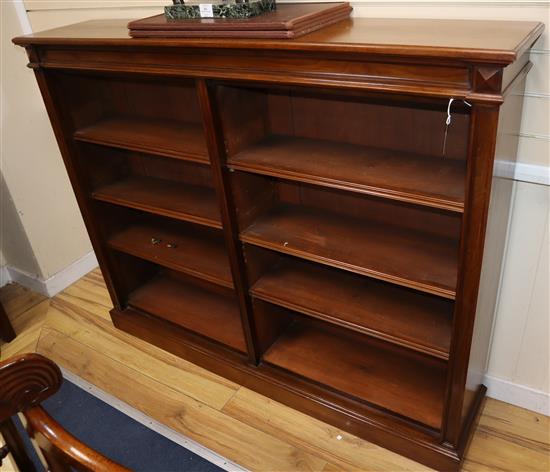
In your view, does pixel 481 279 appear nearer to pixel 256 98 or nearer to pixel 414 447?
pixel 414 447

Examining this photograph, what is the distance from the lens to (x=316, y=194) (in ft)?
5.78

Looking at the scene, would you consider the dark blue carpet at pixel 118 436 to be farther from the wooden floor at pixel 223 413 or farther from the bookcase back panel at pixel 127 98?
the bookcase back panel at pixel 127 98

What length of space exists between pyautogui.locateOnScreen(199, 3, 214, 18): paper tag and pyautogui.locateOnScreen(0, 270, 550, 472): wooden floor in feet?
4.41

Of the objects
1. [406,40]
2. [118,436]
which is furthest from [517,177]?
[118,436]

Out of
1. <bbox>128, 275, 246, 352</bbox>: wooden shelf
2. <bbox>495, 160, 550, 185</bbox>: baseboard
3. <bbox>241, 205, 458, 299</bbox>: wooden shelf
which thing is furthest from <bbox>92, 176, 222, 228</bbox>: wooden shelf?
<bbox>495, 160, 550, 185</bbox>: baseboard

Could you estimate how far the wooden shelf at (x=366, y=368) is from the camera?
1.73 m

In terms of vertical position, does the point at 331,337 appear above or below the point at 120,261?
below

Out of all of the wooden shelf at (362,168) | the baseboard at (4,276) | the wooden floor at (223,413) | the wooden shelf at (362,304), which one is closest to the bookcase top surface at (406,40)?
the wooden shelf at (362,168)

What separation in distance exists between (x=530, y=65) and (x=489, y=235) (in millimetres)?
446

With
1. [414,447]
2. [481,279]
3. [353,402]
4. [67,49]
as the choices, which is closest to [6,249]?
[67,49]

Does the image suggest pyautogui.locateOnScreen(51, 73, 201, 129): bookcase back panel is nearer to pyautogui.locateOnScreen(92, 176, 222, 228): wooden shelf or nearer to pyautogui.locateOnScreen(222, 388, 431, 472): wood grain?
pyautogui.locateOnScreen(92, 176, 222, 228): wooden shelf

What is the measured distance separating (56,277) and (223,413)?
1.27 meters

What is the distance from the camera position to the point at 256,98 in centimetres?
161

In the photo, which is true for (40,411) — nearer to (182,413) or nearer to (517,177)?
(182,413)
